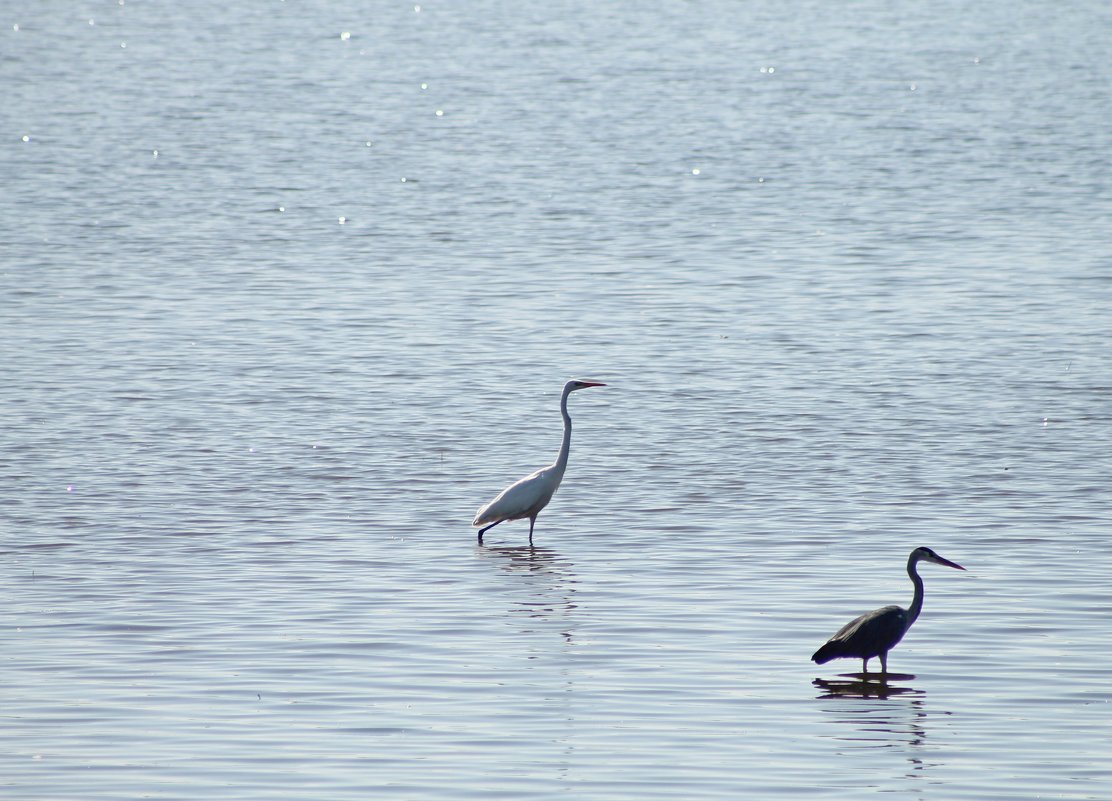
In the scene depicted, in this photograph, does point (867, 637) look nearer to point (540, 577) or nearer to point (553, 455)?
point (540, 577)

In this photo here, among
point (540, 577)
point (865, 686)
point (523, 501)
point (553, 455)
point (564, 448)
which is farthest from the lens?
point (553, 455)

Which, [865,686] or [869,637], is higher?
[869,637]

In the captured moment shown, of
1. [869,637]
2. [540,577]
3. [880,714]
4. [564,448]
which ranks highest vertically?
[564,448]

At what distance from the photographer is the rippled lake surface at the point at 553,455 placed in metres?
9.62

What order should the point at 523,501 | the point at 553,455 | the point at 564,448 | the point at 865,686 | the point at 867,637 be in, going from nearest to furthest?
the point at 867,637
the point at 865,686
the point at 523,501
the point at 564,448
the point at 553,455

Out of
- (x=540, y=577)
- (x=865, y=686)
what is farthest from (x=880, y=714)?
(x=540, y=577)

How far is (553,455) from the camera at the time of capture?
59.4ft

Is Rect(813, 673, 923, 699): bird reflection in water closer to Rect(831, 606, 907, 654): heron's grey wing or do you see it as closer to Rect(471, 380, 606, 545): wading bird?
Rect(831, 606, 907, 654): heron's grey wing

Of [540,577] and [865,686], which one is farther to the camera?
[540,577]

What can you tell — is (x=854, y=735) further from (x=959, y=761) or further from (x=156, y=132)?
(x=156, y=132)

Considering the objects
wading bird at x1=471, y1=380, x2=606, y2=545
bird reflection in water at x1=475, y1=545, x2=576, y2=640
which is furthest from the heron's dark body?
wading bird at x1=471, y1=380, x2=606, y2=545

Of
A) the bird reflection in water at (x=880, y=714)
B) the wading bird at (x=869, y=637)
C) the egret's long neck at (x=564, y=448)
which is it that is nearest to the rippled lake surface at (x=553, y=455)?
the bird reflection in water at (x=880, y=714)

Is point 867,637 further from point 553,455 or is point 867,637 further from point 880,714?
point 553,455

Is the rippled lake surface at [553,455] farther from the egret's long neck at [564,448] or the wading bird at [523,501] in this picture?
the egret's long neck at [564,448]
